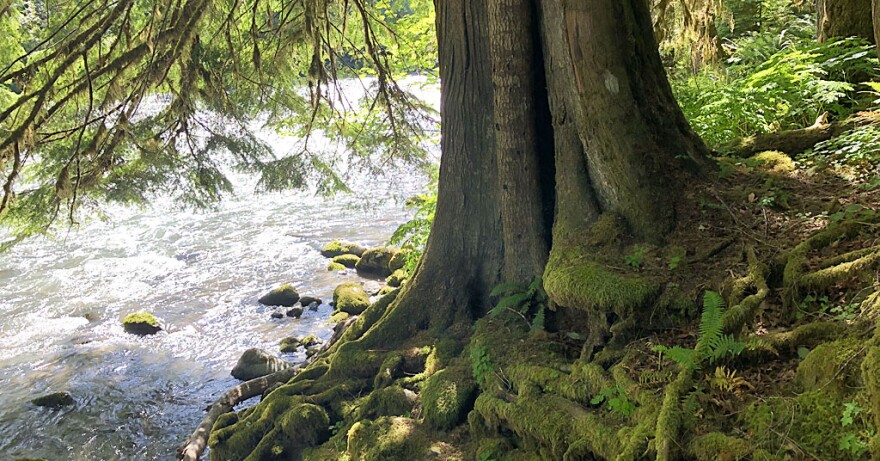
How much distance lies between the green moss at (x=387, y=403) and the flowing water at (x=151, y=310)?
12.2 feet

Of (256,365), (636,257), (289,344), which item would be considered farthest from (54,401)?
(636,257)

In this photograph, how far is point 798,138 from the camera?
4883 millimetres

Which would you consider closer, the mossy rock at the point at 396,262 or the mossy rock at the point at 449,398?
the mossy rock at the point at 449,398

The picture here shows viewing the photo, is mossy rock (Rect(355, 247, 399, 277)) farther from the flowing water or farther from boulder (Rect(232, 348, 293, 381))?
boulder (Rect(232, 348, 293, 381))

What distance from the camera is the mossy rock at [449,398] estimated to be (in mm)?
4203

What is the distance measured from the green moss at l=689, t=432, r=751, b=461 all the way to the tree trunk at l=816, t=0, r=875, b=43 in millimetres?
5007

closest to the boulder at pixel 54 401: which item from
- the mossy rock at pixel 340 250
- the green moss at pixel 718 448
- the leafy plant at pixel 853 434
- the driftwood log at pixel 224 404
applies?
the driftwood log at pixel 224 404

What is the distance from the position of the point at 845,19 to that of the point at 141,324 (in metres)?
11.4

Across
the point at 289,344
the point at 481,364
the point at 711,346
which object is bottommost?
the point at 289,344

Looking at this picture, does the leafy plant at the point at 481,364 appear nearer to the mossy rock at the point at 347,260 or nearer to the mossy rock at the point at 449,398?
the mossy rock at the point at 449,398

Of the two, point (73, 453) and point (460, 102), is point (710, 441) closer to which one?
point (460, 102)

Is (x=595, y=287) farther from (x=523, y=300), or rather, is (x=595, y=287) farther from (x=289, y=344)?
(x=289, y=344)

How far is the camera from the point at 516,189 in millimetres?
4773

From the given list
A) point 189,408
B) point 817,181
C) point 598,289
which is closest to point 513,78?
point 598,289
